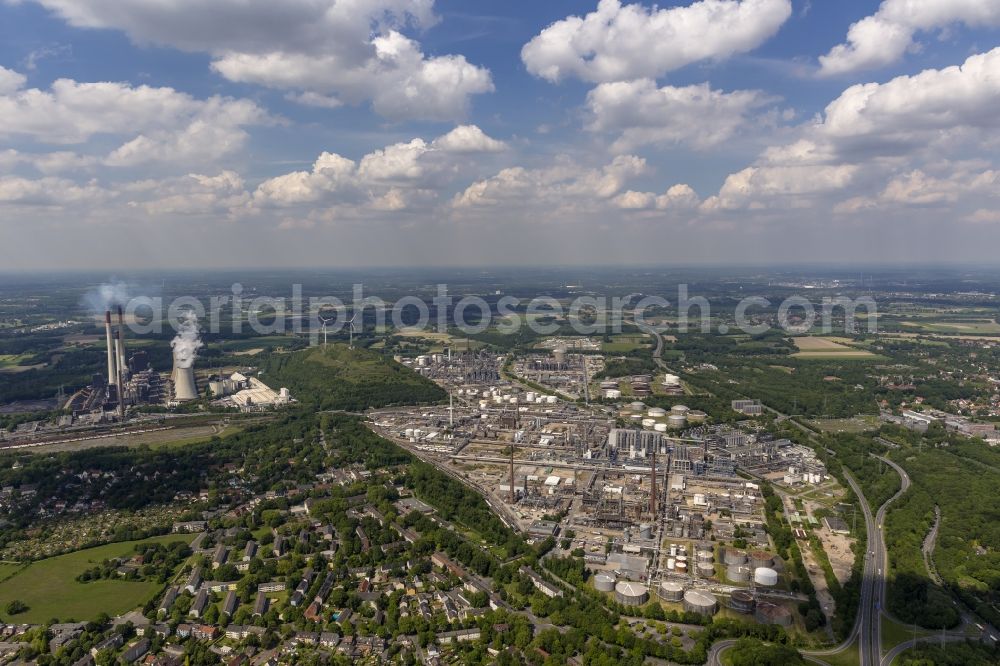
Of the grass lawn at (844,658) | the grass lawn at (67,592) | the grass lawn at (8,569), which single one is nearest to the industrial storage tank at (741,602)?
the grass lawn at (844,658)

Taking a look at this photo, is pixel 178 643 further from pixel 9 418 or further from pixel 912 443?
pixel 912 443

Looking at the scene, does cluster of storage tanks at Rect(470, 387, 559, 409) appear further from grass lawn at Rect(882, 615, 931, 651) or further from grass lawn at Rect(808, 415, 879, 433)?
grass lawn at Rect(882, 615, 931, 651)

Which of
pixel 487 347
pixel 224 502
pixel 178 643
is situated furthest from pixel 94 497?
pixel 487 347

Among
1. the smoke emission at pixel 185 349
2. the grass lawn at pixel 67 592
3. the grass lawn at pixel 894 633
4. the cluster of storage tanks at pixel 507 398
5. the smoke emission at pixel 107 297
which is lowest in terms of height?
the grass lawn at pixel 894 633

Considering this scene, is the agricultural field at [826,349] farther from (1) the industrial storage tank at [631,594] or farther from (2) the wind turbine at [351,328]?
(1) the industrial storage tank at [631,594]

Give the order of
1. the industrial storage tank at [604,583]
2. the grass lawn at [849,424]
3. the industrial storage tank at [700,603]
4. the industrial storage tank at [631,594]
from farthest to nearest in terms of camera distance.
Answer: the grass lawn at [849,424] < the industrial storage tank at [604,583] < the industrial storage tank at [631,594] < the industrial storage tank at [700,603]
